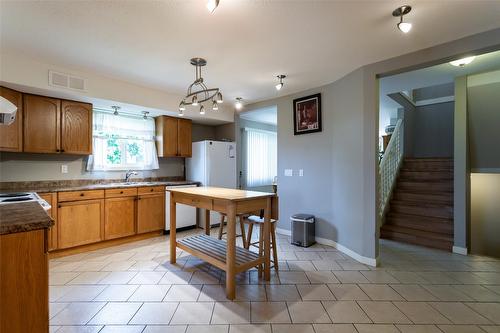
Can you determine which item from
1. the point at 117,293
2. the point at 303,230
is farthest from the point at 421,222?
A: the point at 117,293

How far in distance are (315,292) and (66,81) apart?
151 inches

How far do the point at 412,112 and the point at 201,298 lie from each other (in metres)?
6.70

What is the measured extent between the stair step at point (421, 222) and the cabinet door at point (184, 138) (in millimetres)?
4010

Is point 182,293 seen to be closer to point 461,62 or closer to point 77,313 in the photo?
point 77,313

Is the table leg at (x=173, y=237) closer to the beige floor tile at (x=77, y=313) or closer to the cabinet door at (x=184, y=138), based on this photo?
the beige floor tile at (x=77, y=313)

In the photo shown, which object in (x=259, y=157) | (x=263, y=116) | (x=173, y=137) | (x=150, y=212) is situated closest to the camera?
(x=150, y=212)

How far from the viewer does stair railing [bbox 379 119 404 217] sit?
174 inches

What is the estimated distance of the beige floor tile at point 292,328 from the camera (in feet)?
5.71

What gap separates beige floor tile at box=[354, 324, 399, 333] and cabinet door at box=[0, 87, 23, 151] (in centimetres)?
414

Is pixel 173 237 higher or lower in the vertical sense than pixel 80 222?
lower

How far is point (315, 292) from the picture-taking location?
7.48 feet

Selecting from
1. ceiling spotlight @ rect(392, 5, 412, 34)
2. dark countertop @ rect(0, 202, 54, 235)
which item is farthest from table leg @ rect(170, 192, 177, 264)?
ceiling spotlight @ rect(392, 5, 412, 34)

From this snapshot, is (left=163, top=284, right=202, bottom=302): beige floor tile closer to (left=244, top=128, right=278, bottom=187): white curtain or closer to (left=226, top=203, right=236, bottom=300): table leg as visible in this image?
(left=226, top=203, right=236, bottom=300): table leg

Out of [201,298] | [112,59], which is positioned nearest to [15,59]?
[112,59]
